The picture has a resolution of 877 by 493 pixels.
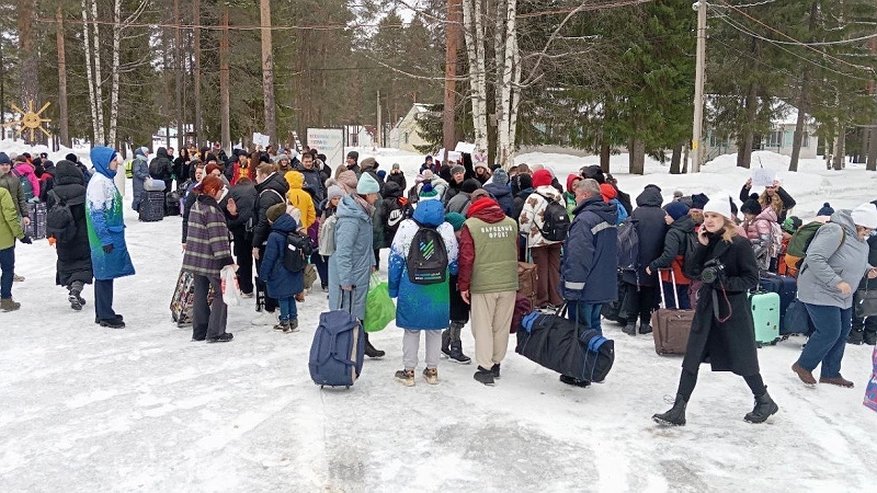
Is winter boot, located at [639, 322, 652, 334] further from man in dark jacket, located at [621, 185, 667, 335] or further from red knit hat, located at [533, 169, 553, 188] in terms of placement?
red knit hat, located at [533, 169, 553, 188]

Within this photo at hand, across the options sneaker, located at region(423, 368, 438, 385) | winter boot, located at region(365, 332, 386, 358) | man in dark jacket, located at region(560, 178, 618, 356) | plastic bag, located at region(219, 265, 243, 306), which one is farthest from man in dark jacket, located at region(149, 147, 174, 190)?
man in dark jacket, located at region(560, 178, 618, 356)

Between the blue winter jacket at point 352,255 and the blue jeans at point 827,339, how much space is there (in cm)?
416

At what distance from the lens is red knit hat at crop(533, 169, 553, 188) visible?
8.34 m

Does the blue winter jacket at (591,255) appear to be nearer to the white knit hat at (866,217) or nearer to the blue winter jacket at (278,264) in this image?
the white knit hat at (866,217)

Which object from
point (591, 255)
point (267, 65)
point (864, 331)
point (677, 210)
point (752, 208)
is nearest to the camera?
point (591, 255)

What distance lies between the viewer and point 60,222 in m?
8.48

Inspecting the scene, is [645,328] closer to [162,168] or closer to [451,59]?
[162,168]

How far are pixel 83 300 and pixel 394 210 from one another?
4.34m

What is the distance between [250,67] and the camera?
3553 centimetres

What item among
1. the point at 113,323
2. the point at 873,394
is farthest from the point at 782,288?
the point at 113,323

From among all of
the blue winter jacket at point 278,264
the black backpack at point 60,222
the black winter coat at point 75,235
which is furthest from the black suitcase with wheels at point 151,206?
the blue winter jacket at point 278,264

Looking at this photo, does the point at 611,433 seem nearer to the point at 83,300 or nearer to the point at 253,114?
the point at 83,300

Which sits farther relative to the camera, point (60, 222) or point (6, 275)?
point (6, 275)

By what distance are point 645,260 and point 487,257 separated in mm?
2739
